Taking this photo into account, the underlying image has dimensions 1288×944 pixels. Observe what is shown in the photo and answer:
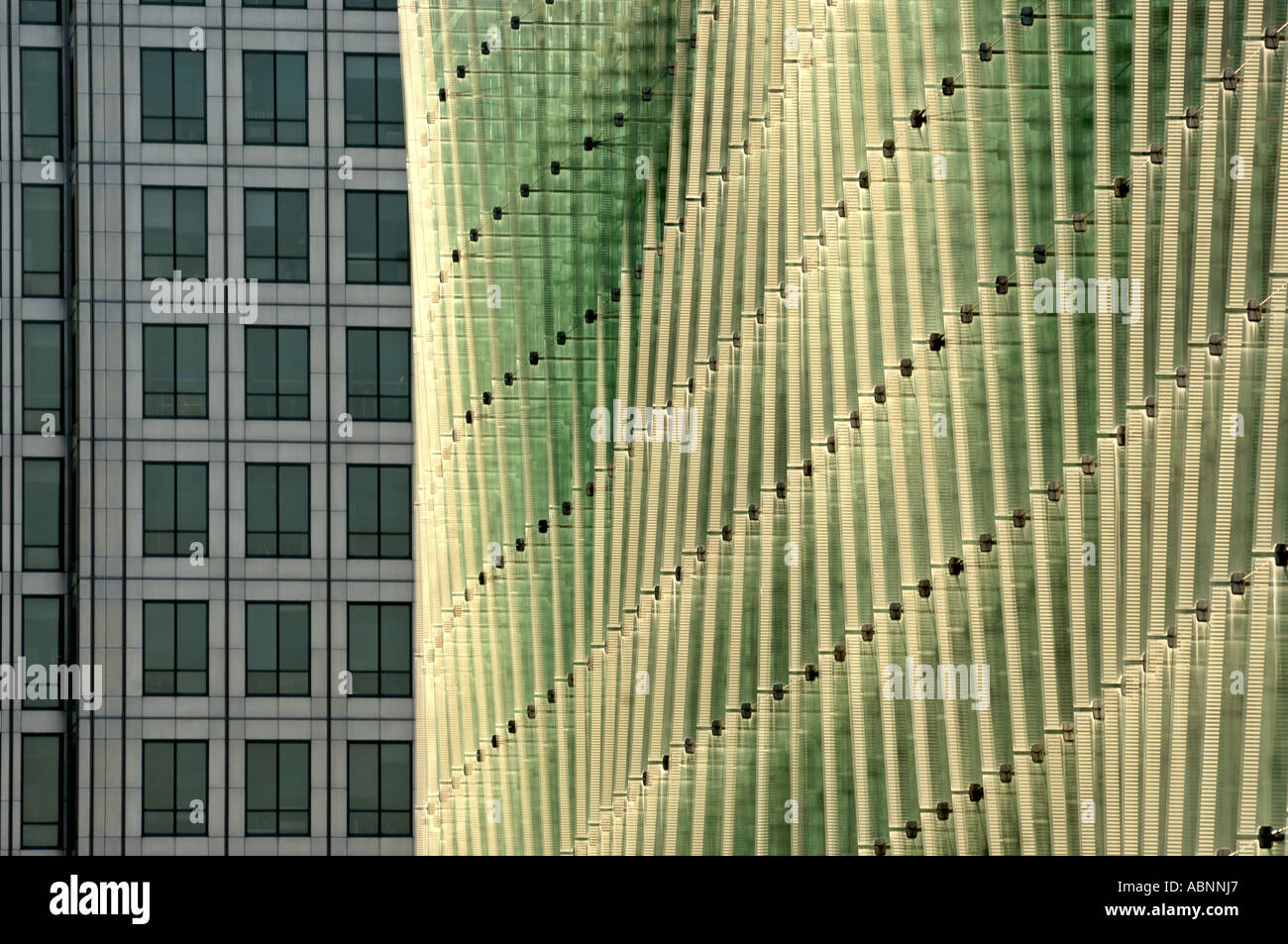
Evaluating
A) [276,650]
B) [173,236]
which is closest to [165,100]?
[173,236]

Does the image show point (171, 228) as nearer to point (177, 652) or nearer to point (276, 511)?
point (276, 511)

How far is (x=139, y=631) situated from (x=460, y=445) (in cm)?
1752

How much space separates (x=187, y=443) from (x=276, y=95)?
7.98 meters

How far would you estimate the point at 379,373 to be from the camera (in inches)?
1912

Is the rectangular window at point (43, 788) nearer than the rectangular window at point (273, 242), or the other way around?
the rectangular window at point (43, 788)

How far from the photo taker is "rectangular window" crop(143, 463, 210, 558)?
47.9 meters

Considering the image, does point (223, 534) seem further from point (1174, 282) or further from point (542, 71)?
point (1174, 282)

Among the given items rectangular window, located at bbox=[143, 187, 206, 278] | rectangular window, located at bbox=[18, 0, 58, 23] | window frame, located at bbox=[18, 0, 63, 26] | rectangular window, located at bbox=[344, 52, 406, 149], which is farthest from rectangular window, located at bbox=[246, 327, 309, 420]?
rectangular window, located at bbox=[18, 0, 58, 23]

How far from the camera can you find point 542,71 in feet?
98.7

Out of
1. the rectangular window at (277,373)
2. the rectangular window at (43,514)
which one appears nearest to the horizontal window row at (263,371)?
the rectangular window at (277,373)

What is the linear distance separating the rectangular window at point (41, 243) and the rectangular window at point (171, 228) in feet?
6.22

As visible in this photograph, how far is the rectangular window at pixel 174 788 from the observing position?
4697cm

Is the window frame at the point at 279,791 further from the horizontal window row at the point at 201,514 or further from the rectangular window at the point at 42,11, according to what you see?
the rectangular window at the point at 42,11
